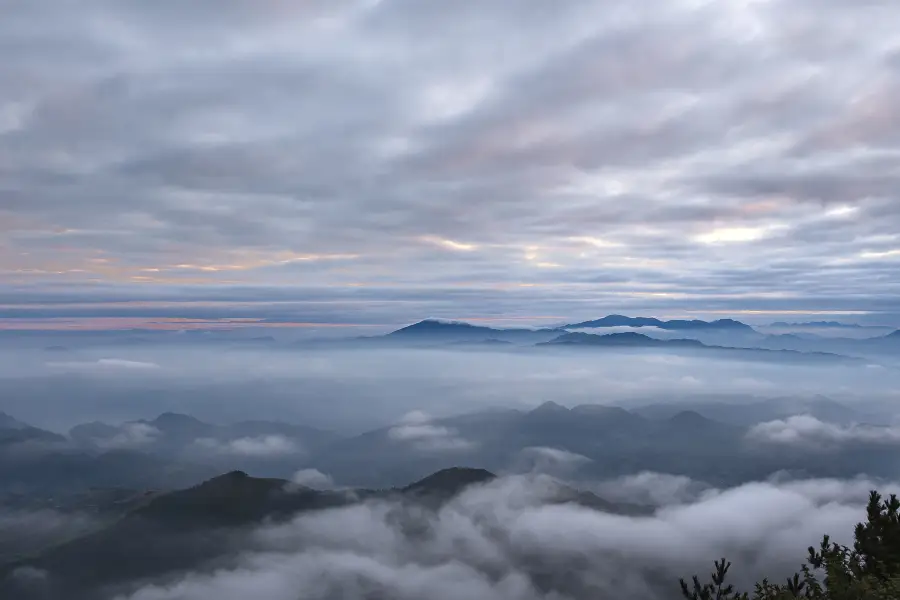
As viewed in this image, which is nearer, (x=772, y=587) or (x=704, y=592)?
(x=704, y=592)

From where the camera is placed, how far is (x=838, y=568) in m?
42.7

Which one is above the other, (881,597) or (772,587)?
(881,597)

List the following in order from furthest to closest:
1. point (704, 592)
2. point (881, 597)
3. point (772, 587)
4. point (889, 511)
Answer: point (889, 511), point (772, 587), point (704, 592), point (881, 597)

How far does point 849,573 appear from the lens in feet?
144

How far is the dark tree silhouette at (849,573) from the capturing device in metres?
37.7

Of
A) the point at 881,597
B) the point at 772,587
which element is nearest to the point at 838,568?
the point at 772,587

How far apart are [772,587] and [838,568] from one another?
201 inches

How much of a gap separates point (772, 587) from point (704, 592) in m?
6.84

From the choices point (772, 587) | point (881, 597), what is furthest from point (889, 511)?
point (881, 597)

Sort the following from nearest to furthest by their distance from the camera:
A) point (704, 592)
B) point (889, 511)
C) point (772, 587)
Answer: point (704, 592)
point (772, 587)
point (889, 511)

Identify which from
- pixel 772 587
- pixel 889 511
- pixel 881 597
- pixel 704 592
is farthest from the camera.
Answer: pixel 889 511

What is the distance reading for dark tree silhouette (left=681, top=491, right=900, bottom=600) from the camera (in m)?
37.7

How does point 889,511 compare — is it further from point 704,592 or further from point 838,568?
point 704,592

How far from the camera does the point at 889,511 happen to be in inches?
2119
